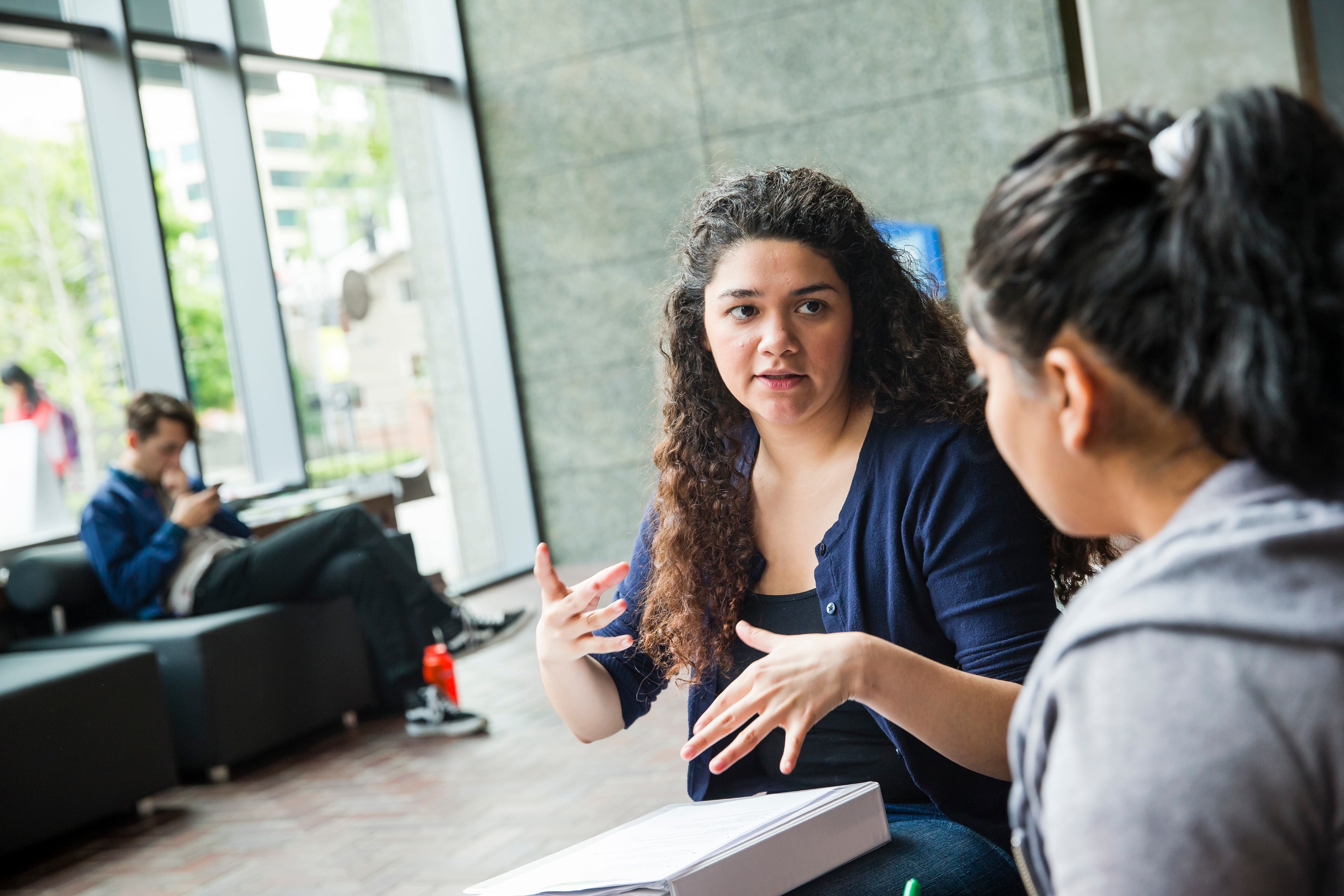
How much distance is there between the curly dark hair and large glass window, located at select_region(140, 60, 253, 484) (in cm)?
458

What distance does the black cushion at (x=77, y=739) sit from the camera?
3.39m

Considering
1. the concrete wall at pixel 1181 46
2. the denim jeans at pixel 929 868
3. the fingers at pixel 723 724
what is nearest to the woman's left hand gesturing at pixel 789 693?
the fingers at pixel 723 724

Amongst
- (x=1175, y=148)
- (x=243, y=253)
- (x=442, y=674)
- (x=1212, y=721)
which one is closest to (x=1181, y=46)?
(x=442, y=674)

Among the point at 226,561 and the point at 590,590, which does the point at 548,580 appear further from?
the point at 226,561

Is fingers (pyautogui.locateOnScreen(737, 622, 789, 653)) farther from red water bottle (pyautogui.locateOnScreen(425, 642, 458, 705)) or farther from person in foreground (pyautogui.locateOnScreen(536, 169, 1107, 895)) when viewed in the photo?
red water bottle (pyautogui.locateOnScreen(425, 642, 458, 705))

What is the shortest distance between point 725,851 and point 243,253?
5696mm

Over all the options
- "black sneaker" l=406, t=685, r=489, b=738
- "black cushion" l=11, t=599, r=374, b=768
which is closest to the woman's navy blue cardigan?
"black sneaker" l=406, t=685, r=489, b=738

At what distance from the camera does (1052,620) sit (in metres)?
1.32

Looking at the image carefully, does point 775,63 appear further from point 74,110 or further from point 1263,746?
point 1263,746

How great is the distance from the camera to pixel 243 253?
609cm

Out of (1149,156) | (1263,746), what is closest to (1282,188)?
(1149,156)

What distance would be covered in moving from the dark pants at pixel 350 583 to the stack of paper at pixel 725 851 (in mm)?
3428

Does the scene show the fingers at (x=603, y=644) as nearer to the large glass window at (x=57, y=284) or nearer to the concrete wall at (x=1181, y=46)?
the large glass window at (x=57, y=284)

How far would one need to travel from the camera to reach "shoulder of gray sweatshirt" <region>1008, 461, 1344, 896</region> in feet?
1.89
